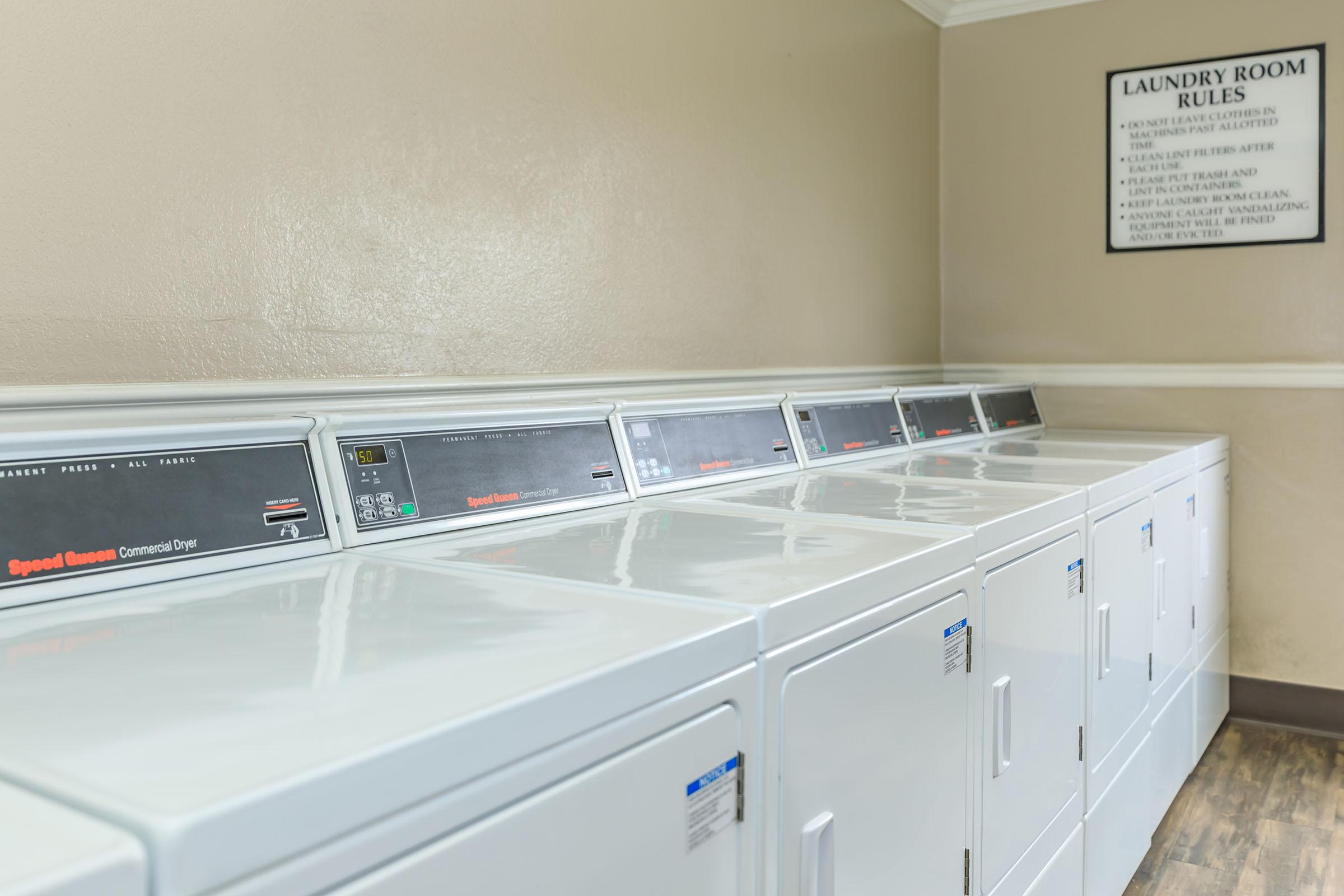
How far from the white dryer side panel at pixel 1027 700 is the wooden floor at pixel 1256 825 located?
2.56ft

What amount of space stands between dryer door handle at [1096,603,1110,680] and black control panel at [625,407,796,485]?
2.28ft

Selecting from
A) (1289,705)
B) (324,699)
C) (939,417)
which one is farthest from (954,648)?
(1289,705)

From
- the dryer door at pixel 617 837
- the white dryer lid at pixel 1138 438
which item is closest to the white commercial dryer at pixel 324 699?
the dryer door at pixel 617 837

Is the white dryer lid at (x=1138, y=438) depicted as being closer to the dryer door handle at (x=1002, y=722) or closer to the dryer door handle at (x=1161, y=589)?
the dryer door handle at (x=1161, y=589)

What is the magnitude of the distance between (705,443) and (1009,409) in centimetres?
187

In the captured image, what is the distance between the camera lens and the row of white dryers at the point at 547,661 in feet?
1.88

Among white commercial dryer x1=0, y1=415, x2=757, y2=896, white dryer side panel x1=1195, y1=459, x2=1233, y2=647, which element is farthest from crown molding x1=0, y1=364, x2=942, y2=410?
white dryer side panel x1=1195, y1=459, x2=1233, y2=647

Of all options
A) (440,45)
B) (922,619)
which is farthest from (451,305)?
(922,619)

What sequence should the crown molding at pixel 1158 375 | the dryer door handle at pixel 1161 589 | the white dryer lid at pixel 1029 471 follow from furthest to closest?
1. the crown molding at pixel 1158 375
2. the dryer door handle at pixel 1161 589
3. the white dryer lid at pixel 1029 471

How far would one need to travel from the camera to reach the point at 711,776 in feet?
2.88

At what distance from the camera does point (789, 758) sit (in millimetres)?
993

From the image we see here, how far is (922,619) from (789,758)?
338 mm

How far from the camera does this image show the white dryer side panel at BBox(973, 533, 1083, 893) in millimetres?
1491

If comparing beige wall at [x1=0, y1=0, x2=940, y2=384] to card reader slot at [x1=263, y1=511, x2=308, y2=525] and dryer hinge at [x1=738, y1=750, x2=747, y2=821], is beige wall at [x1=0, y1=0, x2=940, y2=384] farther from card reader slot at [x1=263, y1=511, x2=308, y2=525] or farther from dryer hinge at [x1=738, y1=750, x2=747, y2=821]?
dryer hinge at [x1=738, y1=750, x2=747, y2=821]
